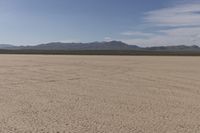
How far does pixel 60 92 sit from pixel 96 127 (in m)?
4.35

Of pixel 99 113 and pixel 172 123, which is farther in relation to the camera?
pixel 99 113

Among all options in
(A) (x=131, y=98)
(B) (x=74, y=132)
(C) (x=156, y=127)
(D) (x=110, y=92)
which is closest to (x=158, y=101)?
(A) (x=131, y=98)

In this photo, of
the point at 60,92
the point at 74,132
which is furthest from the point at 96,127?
the point at 60,92

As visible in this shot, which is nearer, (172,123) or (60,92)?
(172,123)

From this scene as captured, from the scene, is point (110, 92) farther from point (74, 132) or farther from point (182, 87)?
point (74, 132)

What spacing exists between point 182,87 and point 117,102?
12.2 feet

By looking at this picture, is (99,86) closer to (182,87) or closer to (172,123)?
(182,87)

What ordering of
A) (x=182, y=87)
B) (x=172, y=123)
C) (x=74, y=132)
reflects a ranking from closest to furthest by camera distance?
(x=74, y=132)
(x=172, y=123)
(x=182, y=87)

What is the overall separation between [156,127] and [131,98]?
3160mm

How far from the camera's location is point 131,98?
30.9 feet

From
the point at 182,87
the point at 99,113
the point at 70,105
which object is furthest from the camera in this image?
the point at 182,87

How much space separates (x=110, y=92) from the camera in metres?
10.5

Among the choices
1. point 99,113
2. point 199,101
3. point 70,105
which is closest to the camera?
point 99,113

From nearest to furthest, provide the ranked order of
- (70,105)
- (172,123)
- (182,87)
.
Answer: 1. (172,123)
2. (70,105)
3. (182,87)
